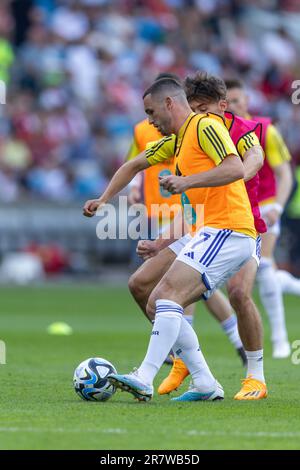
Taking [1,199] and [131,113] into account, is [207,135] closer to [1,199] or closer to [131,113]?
[1,199]

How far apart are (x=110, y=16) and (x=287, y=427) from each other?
65.4 feet

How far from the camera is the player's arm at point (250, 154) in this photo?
8789 millimetres

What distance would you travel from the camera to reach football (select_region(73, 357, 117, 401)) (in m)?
8.50

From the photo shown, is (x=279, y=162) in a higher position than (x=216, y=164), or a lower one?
higher

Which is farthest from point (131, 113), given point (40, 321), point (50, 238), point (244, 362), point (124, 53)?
point (244, 362)

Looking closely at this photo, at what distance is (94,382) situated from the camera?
8.49 meters

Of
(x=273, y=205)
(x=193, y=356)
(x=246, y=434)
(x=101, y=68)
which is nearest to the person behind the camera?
(x=246, y=434)

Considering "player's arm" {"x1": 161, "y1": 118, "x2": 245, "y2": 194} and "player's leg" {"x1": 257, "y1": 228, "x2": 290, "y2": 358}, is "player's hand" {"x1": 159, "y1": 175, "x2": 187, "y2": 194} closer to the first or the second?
"player's arm" {"x1": 161, "y1": 118, "x2": 245, "y2": 194}

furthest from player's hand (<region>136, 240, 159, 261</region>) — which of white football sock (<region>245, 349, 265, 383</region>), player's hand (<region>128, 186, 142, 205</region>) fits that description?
player's hand (<region>128, 186, 142, 205</region>)

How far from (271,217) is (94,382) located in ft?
12.7

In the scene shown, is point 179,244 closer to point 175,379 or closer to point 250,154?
point 250,154

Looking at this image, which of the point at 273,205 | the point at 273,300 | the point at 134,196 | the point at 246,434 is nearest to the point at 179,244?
the point at 134,196

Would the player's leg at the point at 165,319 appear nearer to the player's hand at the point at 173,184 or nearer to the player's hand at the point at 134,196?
the player's hand at the point at 173,184

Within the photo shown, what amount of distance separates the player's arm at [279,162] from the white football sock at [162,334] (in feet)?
13.5
